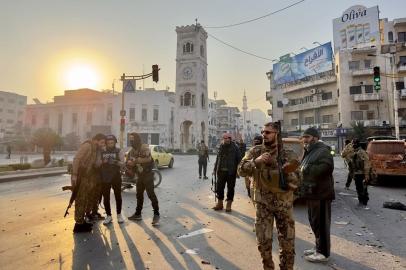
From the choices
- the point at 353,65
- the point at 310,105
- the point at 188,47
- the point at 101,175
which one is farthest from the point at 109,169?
the point at 188,47

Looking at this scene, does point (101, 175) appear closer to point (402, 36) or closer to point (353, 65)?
point (353, 65)

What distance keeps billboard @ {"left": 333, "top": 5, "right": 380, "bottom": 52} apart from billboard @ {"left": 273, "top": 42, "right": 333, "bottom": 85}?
6.87 feet

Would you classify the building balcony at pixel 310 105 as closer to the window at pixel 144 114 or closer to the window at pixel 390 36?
the window at pixel 390 36

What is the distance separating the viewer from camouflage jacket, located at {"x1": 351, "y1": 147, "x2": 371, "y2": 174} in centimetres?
674

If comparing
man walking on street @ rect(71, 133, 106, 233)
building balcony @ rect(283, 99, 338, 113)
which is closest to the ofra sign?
building balcony @ rect(283, 99, 338, 113)

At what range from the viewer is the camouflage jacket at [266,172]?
2.73 m

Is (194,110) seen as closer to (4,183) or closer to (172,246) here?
(4,183)

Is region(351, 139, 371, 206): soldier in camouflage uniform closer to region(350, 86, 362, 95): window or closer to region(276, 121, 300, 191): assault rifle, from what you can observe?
region(276, 121, 300, 191): assault rifle

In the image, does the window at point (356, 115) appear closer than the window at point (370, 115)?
No

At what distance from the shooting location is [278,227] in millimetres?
2791

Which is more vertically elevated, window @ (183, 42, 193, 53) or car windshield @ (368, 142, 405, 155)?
window @ (183, 42, 193, 53)

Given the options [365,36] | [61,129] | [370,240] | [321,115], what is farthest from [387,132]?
[61,129]

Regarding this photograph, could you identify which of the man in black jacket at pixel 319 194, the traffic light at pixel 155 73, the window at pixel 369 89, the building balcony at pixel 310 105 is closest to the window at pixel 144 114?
the building balcony at pixel 310 105

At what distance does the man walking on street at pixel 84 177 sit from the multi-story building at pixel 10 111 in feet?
256
